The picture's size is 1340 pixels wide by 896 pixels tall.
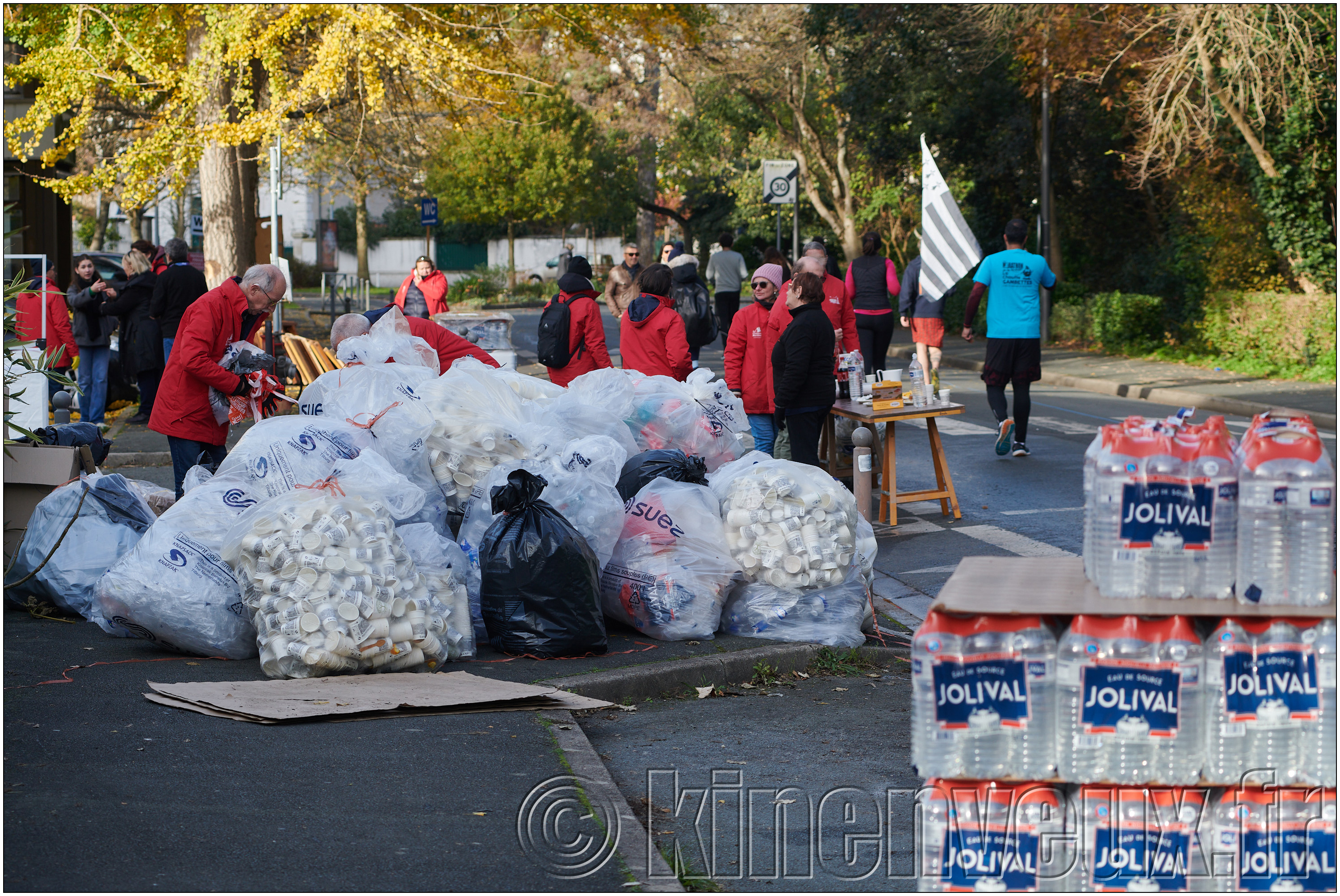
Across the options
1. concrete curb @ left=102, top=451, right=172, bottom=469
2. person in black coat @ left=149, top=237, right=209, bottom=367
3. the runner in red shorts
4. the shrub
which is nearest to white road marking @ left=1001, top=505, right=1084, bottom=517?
the runner in red shorts

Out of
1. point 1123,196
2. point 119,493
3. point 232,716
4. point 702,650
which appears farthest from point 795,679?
point 1123,196

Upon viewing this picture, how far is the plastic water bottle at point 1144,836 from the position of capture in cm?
310

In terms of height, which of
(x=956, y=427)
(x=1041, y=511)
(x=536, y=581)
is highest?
(x=536, y=581)

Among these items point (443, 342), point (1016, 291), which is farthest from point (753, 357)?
point (1016, 291)

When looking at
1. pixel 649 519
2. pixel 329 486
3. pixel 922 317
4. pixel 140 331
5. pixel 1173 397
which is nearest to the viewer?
pixel 329 486

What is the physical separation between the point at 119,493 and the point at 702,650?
319 centimetres

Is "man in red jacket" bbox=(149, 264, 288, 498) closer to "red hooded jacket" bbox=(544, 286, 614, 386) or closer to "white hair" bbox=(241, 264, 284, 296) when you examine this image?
"white hair" bbox=(241, 264, 284, 296)

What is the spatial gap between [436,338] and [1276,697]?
6.82 metres

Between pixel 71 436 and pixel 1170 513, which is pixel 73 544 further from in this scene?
pixel 1170 513

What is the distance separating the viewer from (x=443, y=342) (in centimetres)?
913

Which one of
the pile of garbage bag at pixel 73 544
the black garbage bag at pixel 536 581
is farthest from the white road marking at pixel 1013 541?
the pile of garbage bag at pixel 73 544

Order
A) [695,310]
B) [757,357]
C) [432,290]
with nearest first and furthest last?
[757,357], [695,310], [432,290]

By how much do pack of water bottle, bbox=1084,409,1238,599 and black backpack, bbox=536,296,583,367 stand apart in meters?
7.64

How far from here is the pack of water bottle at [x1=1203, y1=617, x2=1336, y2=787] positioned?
3.00m
